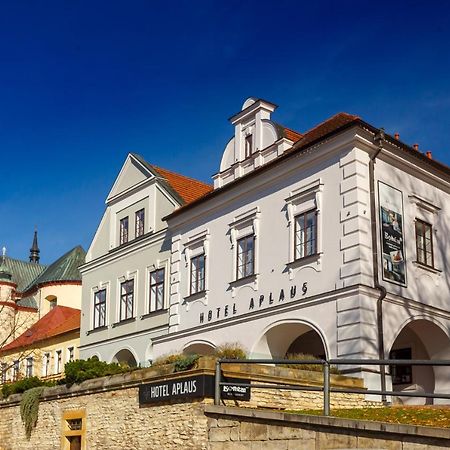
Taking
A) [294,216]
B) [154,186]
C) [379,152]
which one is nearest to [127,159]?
[154,186]

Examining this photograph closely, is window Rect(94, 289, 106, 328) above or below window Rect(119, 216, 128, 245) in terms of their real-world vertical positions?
below

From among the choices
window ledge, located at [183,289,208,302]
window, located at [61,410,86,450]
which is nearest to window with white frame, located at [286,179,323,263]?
window ledge, located at [183,289,208,302]

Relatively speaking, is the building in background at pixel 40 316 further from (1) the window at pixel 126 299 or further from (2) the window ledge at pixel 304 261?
(2) the window ledge at pixel 304 261

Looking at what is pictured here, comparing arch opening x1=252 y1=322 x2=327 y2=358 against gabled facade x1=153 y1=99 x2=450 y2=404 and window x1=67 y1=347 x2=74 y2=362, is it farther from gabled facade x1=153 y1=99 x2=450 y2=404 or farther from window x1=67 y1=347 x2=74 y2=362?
window x1=67 y1=347 x2=74 y2=362

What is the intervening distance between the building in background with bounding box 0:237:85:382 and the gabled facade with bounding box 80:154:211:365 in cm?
680

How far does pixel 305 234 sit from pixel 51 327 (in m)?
31.1

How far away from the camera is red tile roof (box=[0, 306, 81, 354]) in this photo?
4669 cm

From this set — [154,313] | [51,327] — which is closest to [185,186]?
A: [154,313]

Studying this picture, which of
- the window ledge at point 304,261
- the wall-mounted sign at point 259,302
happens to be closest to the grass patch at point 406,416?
the window ledge at point 304,261

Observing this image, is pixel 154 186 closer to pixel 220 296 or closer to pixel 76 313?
pixel 220 296

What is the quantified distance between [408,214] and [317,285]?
3.63 m

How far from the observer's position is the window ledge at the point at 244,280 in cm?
2530

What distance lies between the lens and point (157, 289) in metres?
31.5

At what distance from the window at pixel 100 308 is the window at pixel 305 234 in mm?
13737
